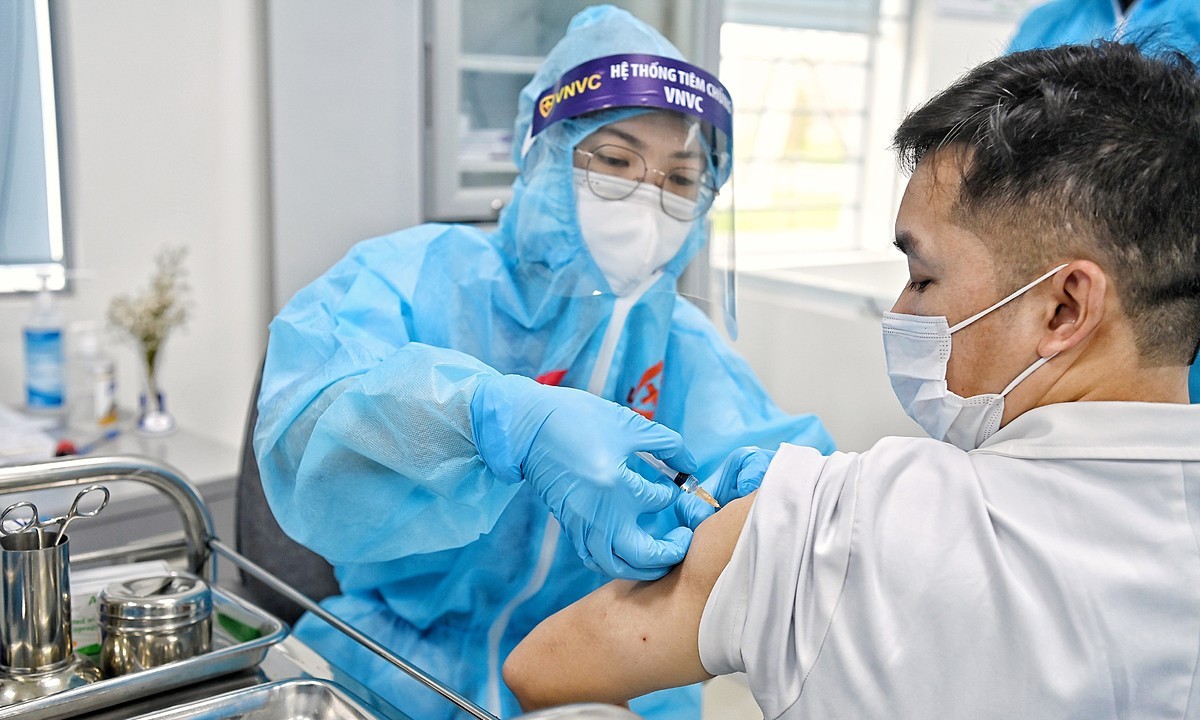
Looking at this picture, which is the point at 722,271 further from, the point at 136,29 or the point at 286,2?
the point at 136,29

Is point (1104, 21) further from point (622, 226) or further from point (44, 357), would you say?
point (44, 357)

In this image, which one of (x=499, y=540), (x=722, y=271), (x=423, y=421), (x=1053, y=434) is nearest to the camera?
(x=1053, y=434)

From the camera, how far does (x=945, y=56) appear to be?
12.0 feet

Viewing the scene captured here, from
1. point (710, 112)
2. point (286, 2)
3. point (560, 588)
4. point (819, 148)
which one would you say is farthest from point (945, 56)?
point (560, 588)

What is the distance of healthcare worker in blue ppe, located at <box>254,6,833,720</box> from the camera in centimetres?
94

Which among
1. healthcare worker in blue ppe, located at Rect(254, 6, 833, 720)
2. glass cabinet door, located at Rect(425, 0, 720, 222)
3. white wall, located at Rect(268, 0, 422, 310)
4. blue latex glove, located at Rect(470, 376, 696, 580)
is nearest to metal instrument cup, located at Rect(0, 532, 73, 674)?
healthcare worker in blue ppe, located at Rect(254, 6, 833, 720)

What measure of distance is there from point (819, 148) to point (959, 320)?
2978 millimetres

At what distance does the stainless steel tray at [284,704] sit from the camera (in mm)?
856

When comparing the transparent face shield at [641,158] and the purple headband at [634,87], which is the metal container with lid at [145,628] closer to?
the transparent face shield at [641,158]

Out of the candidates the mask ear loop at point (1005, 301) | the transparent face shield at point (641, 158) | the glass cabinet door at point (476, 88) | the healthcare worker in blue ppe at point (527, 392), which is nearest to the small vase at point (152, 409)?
the glass cabinet door at point (476, 88)

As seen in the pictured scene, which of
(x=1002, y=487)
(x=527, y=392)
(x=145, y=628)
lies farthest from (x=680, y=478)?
(x=145, y=628)

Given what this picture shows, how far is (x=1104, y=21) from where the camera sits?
187cm

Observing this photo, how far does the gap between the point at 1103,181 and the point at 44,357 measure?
192 centimetres

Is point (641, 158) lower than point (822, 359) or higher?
higher
